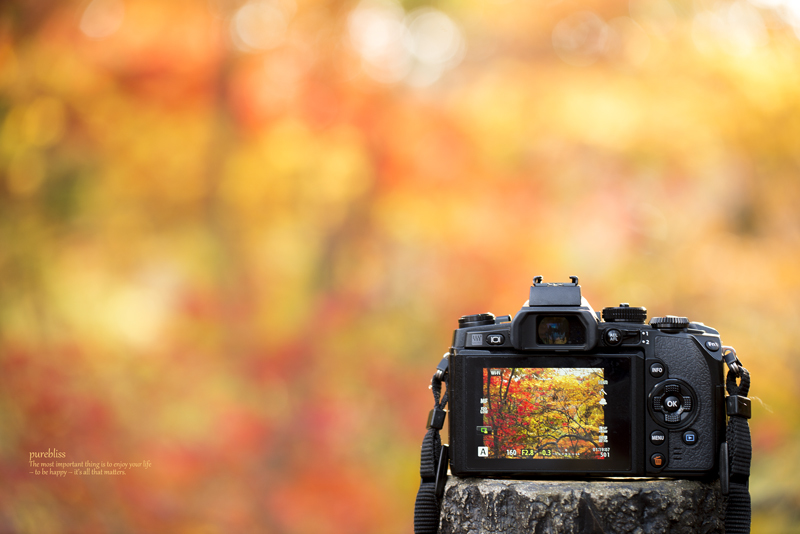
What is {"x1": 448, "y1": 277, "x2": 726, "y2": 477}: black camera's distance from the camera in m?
0.75

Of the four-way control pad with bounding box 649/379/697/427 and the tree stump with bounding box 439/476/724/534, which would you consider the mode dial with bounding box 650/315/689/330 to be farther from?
the tree stump with bounding box 439/476/724/534

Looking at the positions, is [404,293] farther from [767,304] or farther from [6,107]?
[6,107]

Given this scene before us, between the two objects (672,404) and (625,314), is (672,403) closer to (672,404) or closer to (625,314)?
(672,404)

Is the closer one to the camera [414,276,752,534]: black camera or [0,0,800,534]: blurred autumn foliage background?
[414,276,752,534]: black camera

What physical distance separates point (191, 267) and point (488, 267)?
45.6 inches

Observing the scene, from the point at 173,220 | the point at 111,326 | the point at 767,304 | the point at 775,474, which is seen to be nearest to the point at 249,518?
the point at 111,326

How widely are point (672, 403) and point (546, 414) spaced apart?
0.17 m

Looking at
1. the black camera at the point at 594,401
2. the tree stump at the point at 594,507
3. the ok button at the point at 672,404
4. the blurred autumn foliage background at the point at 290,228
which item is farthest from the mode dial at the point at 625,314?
the blurred autumn foliage background at the point at 290,228

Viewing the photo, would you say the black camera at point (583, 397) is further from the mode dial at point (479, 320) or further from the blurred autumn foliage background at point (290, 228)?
the blurred autumn foliage background at point (290, 228)

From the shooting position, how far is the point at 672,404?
0.76 metres

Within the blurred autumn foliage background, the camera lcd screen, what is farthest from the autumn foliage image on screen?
the blurred autumn foliage background

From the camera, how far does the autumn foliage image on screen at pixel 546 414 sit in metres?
0.75

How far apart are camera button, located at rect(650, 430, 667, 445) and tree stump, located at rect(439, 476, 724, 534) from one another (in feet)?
0.17

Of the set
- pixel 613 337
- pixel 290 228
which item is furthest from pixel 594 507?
pixel 290 228
